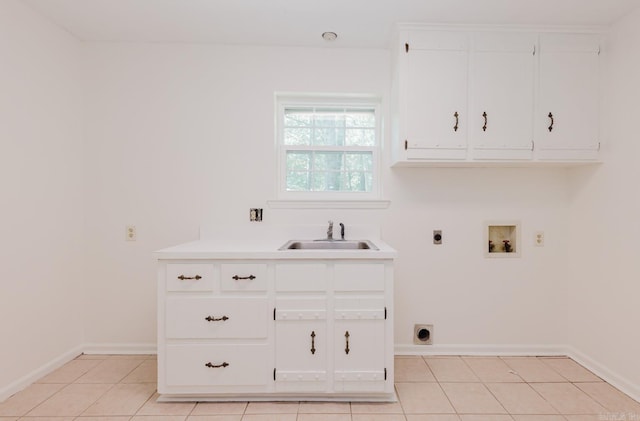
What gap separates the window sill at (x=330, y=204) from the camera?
2.53 metres

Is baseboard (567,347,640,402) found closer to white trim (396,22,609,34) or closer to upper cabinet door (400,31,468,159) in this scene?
upper cabinet door (400,31,468,159)

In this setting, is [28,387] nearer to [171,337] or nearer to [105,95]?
[171,337]

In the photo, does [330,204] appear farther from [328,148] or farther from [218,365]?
[218,365]

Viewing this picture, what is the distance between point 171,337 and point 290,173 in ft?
4.70

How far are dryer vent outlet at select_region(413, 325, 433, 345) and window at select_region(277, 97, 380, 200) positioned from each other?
3.57ft

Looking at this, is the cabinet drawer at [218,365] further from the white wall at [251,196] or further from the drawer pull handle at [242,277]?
the white wall at [251,196]

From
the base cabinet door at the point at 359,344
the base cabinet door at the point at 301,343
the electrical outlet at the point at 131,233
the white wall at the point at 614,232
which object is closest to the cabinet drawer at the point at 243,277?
the base cabinet door at the point at 301,343

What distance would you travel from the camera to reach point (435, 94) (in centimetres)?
221

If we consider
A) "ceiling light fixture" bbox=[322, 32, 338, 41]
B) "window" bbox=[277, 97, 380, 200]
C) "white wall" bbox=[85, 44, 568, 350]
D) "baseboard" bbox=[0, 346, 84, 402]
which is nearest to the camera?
"baseboard" bbox=[0, 346, 84, 402]

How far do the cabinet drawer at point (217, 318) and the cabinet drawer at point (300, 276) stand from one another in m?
0.17

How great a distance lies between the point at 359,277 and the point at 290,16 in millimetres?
1737

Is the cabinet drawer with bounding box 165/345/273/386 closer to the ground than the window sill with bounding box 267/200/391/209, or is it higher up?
closer to the ground

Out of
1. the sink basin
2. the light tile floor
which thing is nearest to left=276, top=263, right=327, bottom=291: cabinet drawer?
the sink basin

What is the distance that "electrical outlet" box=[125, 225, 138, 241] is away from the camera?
253cm
